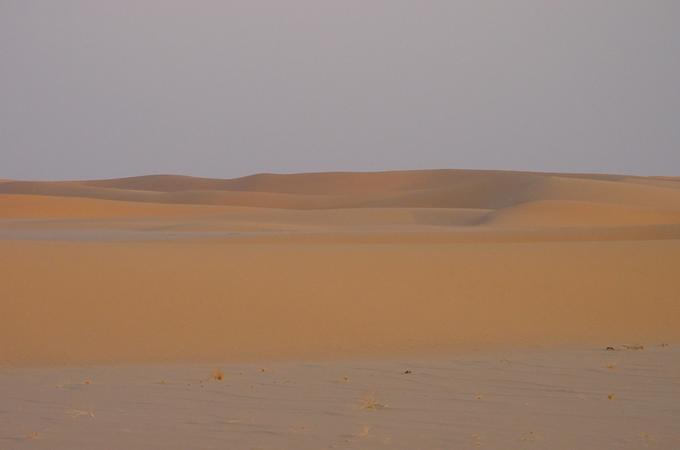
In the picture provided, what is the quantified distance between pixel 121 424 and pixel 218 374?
1907 mm

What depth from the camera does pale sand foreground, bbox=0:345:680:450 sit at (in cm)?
540

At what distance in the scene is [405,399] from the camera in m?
6.65

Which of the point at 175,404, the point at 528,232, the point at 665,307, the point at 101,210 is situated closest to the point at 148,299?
the point at 175,404

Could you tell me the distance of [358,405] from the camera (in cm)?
644

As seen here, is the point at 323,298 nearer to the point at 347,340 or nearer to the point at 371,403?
the point at 347,340

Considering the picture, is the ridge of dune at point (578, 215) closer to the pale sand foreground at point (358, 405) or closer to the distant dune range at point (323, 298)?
the distant dune range at point (323, 298)

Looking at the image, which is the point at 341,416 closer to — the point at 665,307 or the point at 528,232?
the point at 665,307

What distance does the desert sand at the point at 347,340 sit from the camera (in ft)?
19.0

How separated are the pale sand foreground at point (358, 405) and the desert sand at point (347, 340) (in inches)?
1.0

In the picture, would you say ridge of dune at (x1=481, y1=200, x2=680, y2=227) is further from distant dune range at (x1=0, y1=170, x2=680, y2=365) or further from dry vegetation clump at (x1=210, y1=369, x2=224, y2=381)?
dry vegetation clump at (x1=210, y1=369, x2=224, y2=381)

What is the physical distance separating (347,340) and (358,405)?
14.1ft

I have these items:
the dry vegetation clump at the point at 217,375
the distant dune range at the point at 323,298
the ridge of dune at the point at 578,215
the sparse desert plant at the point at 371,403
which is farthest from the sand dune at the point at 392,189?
the sparse desert plant at the point at 371,403

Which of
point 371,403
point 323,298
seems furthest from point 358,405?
point 323,298

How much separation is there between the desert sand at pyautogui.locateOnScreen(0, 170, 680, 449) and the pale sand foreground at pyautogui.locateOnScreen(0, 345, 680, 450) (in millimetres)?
25
